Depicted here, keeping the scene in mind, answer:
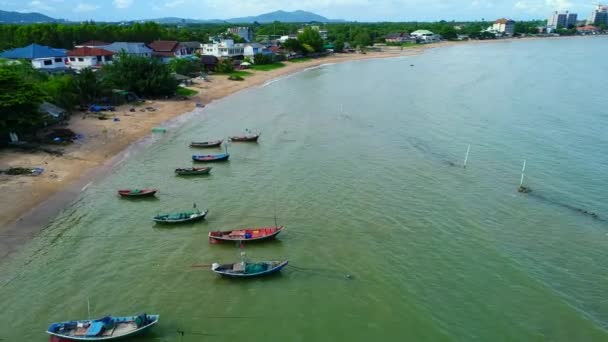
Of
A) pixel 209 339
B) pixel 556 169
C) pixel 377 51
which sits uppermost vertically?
pixel 377 51

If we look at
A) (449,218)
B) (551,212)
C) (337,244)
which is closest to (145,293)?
(337,244)

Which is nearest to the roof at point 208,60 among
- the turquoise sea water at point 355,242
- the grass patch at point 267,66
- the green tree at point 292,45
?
the grass patch at point 267,66

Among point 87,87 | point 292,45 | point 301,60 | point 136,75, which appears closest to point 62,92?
point 87,87

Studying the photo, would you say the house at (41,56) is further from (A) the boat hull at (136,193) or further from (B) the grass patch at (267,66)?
(A) the boat hull at (136,193)

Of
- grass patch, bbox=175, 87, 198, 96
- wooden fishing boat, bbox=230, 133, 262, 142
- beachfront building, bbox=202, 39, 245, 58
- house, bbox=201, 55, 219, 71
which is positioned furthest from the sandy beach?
beachfront building, bbox=202, 39, 245, 58

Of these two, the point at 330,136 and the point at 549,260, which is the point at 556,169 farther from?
the point at 330,136
